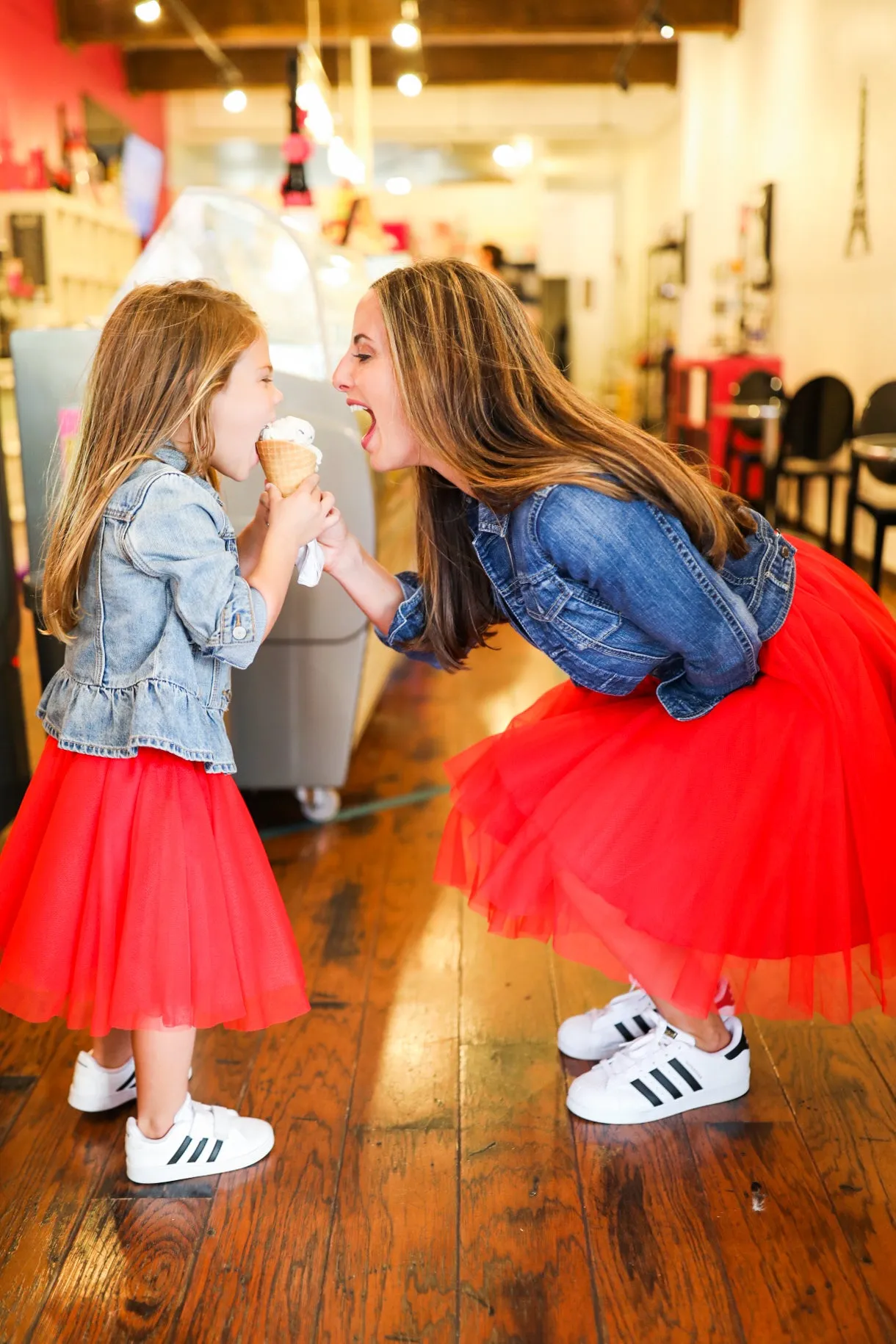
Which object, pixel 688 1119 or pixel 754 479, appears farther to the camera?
pixel 754 479

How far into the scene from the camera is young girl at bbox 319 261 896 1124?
60.2 inches

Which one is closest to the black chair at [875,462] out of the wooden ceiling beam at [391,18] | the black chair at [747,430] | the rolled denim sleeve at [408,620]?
the black chair at [747,430]

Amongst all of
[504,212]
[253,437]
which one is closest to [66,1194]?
[253,437]

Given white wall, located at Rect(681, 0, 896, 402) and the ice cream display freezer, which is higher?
white wall, located at Rect(681, 0, 896, 402)

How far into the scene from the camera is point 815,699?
5.18ft

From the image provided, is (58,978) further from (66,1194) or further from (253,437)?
(253,437)

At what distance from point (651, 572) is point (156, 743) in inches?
25.4

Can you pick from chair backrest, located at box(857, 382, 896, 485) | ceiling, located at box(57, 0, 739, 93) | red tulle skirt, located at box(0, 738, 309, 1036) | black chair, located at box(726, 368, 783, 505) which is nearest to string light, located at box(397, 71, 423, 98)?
ceiling, located at box(57, 0, 739, 93)

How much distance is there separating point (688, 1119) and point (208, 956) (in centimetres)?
72

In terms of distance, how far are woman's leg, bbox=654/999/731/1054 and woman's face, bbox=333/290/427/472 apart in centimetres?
86

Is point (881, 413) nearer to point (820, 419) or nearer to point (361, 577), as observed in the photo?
point (820, 419)

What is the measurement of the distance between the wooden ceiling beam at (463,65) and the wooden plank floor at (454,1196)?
11.1 meters

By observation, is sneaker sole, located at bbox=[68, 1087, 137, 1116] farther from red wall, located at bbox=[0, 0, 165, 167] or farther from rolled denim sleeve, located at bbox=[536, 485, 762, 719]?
red wall, located at bbox=[0, 0, 165, 167]

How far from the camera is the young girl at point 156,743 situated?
1.51 m
